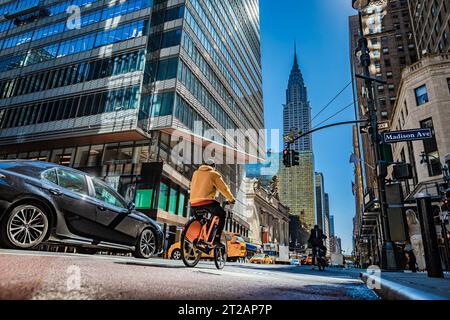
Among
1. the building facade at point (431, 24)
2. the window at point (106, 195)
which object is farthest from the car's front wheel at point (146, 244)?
the building facade at point (431, 24)

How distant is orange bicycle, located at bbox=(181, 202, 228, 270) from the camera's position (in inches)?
201

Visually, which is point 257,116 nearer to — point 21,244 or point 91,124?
point 91,124

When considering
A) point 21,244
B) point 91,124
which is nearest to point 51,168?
point 21,244

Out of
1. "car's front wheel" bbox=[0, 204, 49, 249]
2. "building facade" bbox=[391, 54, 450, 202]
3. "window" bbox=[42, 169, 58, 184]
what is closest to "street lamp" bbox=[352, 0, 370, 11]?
"window" bbox=[42, 169, 58, 184]

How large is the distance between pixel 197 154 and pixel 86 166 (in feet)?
35.1

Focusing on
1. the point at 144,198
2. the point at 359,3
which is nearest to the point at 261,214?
the point at 144,198

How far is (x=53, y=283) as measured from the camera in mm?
1906

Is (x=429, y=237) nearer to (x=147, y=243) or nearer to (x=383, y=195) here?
(x=383, y=195)

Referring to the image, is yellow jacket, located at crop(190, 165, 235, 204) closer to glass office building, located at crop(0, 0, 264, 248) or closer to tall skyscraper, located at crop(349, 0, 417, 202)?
glass office building, located at crop(0, 0, 264, 248)

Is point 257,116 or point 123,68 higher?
point 257,116

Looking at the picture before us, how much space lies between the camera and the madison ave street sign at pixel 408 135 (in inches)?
322

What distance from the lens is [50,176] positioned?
5363 millimetres

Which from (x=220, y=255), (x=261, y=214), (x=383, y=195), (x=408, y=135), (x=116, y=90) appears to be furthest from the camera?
(x=261, y=214)

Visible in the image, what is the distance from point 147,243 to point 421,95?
79.6ft
